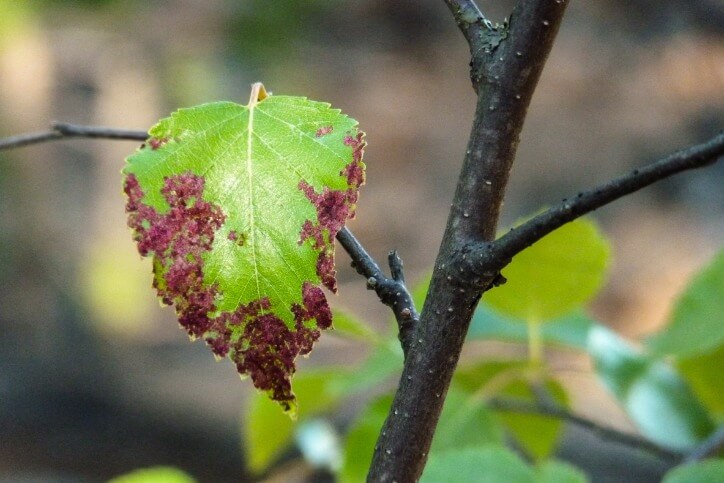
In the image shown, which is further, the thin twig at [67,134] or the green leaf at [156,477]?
the green leaf at [156,477]

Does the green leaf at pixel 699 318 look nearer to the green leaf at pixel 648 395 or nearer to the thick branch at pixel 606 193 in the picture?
the green leaf at pixel 648 395

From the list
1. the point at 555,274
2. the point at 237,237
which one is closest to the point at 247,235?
the point at 237,237

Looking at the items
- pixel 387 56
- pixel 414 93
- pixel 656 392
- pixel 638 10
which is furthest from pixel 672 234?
pixel 656 392

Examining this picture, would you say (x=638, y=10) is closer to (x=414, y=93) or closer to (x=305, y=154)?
(x=414, y=93)

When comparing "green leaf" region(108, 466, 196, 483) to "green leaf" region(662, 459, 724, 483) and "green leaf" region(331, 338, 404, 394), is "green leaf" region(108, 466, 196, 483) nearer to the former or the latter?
"green leaf" region(331, 338, 404, 394)

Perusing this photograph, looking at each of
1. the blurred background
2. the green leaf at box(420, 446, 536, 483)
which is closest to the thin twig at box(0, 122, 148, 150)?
the green leaf at box(420, 446, 536, 483)

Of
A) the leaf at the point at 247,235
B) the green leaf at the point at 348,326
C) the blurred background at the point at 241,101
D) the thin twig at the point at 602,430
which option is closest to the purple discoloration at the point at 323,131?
the leaf at the point at 247,235

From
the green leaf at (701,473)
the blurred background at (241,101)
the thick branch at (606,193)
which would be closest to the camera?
the thick branch at (606,193)
